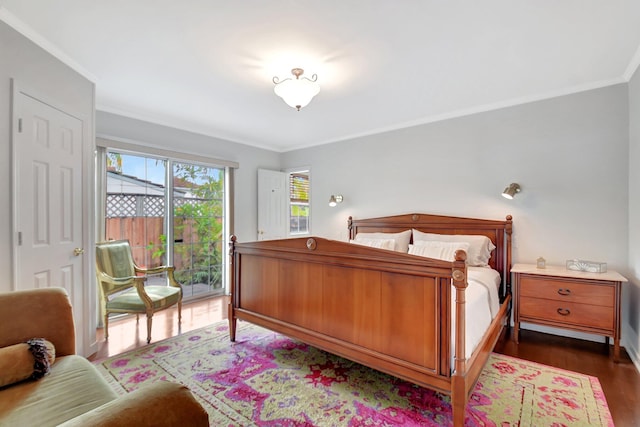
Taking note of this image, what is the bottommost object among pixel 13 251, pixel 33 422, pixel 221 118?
pixel 33 422

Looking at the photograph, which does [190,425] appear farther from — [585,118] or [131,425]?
[585,118]

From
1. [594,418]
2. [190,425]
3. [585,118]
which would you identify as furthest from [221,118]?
[594,418]

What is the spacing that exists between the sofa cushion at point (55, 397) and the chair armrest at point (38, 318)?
18 centimetres

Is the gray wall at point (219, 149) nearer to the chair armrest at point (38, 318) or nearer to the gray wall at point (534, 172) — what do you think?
the gray wall at point (534, 172)

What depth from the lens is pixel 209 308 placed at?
398 cm

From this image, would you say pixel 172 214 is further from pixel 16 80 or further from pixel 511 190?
pixel 511 190

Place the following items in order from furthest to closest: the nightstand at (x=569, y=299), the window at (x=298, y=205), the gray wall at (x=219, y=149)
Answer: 1. the window at (x=298, y=205)
2. the gray wall at (x=219, y=149)
3. the nightstand at (x=569, y=299)

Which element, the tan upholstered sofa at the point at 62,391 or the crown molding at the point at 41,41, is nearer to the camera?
the tan upholstered sofa at the point at 62,391

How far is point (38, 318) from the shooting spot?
159cm

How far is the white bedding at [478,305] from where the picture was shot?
183cm

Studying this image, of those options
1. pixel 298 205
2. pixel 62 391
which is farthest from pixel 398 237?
pixel 62 391

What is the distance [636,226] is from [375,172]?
8.90 feet

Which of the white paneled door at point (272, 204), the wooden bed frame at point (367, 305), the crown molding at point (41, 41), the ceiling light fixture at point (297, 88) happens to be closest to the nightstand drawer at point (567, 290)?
the wooden bed frame at point (367, 305)

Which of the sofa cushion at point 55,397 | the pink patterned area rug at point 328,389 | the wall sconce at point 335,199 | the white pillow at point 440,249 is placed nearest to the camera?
the sofa cushion at point 55,397
